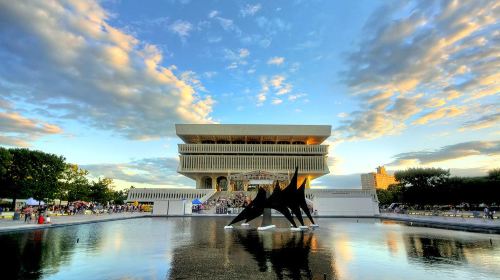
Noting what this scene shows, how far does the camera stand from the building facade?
316ft

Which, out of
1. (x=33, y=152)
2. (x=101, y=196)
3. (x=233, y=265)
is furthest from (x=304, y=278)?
(x=101, y=196)

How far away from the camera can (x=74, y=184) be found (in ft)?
190

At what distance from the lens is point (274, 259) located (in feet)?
42.7

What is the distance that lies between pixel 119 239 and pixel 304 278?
45.0 ft

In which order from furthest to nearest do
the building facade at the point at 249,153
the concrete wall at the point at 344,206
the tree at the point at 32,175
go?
the building facade at the point at 249,153, the concrete wall at the point at 344,206, the tree at the point at 32,175

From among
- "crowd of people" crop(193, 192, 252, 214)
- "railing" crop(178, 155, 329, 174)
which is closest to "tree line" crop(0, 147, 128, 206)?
"crowd of people" crop(193, 192, 252, 214)

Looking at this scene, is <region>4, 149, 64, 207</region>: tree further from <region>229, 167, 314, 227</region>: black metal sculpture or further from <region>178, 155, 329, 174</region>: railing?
<region>178, 155, 329, 174</region>: railing

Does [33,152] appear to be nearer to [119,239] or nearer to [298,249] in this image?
[119,239]

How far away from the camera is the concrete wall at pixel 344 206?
1921 inches

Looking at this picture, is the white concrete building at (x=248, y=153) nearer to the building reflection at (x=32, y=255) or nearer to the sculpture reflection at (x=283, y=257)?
the building reflection at (x=32, y=255)

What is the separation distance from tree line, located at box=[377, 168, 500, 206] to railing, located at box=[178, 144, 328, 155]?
101ft

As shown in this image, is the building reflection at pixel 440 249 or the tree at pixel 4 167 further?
the tree at pixel 4 167

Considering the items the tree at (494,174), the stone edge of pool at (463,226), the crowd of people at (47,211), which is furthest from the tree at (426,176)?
the crowd of people at (47,211)

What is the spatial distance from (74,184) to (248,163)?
4931 centimetres
